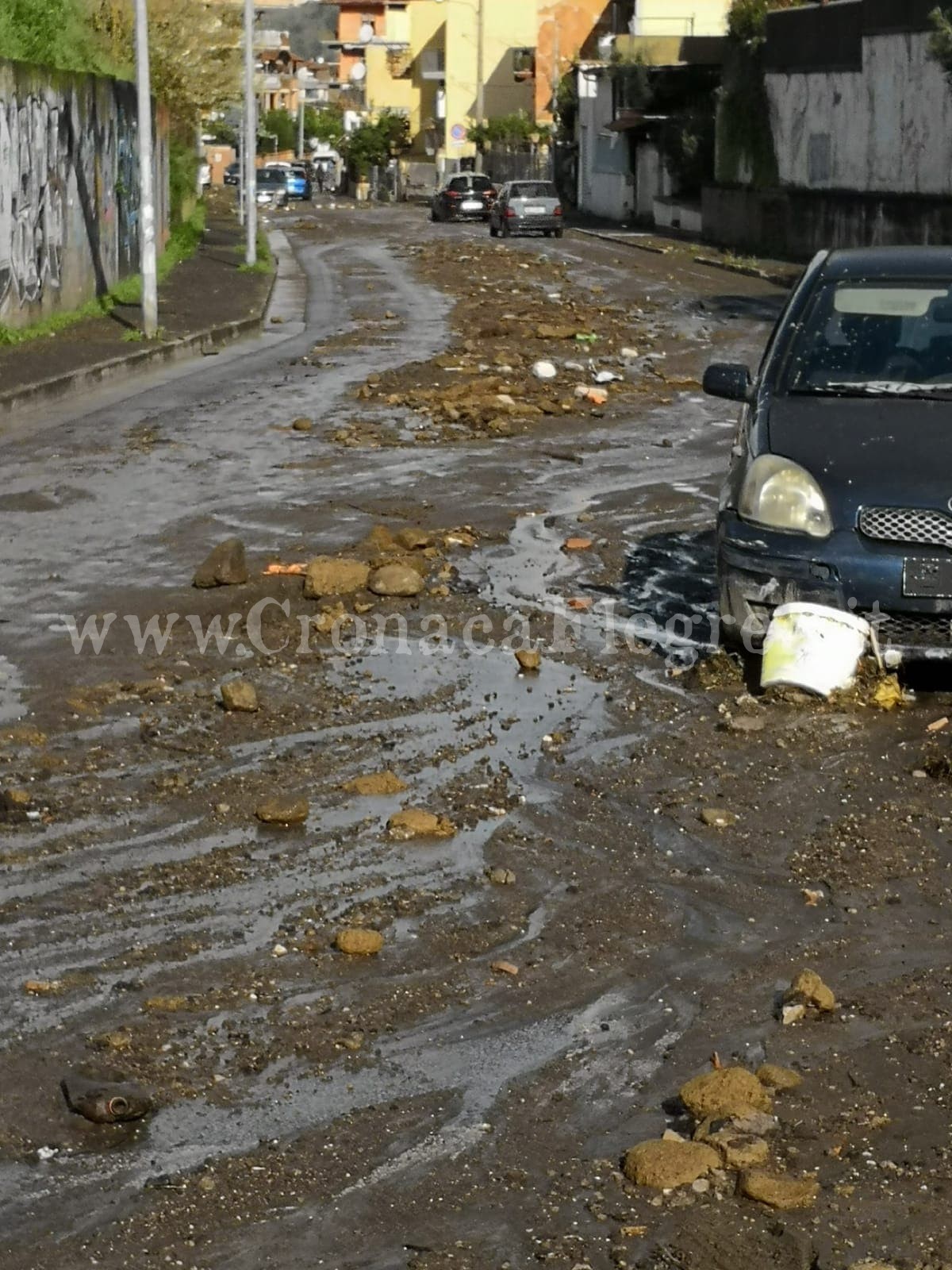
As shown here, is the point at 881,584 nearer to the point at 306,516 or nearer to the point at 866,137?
the point at 306,516

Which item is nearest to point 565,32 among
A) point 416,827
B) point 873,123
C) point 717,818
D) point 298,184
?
point 298,184

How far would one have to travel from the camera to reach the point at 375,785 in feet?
22.8

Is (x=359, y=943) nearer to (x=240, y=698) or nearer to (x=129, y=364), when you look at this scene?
(x=240, y=698)

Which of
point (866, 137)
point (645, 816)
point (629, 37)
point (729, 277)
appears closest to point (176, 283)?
point (729, 277)

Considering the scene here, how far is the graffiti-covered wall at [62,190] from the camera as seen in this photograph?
957 inches

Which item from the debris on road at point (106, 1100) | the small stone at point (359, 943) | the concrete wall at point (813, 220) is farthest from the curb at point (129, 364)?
the debris on road at point (106, 1100)

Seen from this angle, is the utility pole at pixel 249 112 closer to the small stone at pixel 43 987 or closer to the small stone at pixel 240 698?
the small stone at pixel 240 698

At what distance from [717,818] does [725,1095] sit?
218 centimetres

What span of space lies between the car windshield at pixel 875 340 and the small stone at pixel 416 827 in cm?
311

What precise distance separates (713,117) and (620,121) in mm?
11594

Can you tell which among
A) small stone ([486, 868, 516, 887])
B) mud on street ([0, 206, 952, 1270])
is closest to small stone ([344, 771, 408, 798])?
mud on street ([0, 206, 952, 1270])

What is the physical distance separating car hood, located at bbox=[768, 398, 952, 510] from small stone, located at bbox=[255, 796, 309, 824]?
2563mm

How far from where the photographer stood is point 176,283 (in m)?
33.9

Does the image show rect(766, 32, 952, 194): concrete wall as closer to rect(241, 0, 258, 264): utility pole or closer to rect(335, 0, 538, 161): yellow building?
rect(241, 0, 258, 264): utility pole
